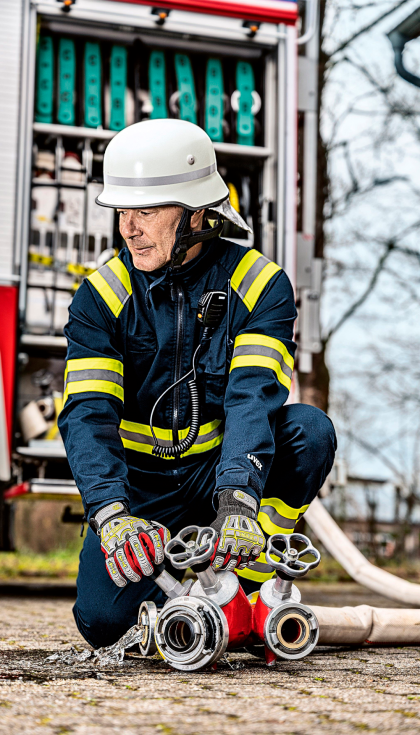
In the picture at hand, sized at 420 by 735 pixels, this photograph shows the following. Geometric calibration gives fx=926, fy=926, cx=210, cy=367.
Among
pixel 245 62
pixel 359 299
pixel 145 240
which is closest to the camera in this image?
pixel 145 240

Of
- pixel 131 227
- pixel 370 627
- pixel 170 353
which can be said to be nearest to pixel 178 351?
pixel 170 353

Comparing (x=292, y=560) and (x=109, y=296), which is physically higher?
(x=109, y=296)

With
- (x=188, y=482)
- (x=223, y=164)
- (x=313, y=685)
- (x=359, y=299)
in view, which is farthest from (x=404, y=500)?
(x=313, y=685)

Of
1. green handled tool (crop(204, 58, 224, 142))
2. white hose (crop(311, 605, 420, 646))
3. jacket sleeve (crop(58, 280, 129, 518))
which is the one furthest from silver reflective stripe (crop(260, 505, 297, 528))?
green handled tool (crop(204, 58, 224, 142))

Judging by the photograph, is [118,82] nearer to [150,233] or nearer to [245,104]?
[245,104]

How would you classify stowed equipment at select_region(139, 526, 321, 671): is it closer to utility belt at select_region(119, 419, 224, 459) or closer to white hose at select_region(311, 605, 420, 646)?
white hose at select_region(311, 605, 420, 646)

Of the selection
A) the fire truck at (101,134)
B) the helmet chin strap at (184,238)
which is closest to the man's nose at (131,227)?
the helmet chin strap at (184,238)

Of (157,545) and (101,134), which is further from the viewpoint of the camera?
(101,134)

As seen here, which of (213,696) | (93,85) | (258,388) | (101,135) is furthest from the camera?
(93,85)

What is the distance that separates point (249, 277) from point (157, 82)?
2.73m

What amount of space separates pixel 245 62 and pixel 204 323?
2.94 m

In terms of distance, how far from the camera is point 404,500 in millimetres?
10812

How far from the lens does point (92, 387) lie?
2.47 metres

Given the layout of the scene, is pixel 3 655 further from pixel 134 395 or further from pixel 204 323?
pixel 204 323
